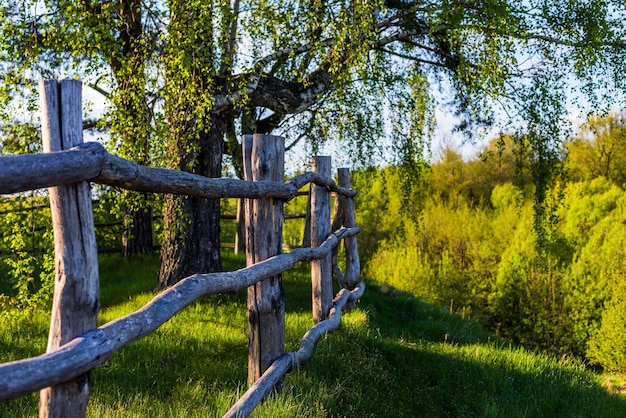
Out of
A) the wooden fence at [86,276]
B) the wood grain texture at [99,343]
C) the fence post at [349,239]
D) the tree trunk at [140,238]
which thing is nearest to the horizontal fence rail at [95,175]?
the wooden fence at [86,276]

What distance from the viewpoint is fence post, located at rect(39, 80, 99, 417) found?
2.65m

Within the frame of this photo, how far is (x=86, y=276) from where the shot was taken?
8.89 ft

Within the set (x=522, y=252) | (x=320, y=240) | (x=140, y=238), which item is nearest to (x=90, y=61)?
(x=320, y=240)

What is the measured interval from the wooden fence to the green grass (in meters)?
0.44

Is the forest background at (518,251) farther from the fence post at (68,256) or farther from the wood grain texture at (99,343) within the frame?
the fence post at (68,256)

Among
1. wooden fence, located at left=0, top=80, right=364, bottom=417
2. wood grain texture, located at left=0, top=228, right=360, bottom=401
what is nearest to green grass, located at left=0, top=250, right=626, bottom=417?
wooden fence, located at left=0, top=80, right=364, bottom=417

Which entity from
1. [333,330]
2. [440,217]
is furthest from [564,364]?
[440,217]

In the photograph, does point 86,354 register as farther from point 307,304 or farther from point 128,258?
point 128,258

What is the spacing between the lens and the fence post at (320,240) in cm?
675

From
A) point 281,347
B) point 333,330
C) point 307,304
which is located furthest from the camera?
point 307,304

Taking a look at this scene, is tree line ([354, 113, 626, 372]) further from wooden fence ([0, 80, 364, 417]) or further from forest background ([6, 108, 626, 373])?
wooden fence ([0, 80, 364, 417])

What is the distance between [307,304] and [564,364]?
347cm

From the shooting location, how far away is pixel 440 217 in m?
28.6

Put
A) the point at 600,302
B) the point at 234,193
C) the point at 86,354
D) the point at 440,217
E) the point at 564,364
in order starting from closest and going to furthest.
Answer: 1. the point at 86,354
2. the point at 234,193
3. the point at 564,364
4. the point at 600,302
5. the point at 440,217
